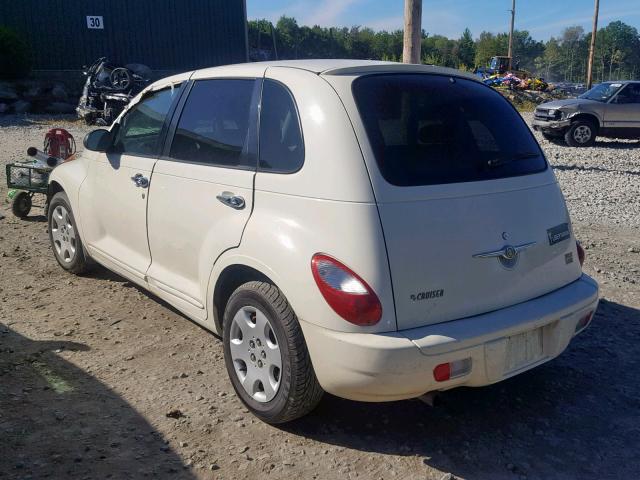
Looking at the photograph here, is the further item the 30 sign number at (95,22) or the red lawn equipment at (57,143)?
the 30 sign number at (95,22)

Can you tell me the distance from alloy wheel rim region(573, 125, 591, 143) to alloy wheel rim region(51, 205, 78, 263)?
1383cm

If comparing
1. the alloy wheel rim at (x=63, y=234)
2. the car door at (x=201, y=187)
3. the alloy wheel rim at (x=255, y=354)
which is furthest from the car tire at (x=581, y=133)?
the alloy wheel rim at (x=255, y=354)

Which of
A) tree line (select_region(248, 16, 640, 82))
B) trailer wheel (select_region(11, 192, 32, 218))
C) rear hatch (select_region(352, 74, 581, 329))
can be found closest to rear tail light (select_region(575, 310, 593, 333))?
rear hatch (select_region(352, 74, 581, 329))

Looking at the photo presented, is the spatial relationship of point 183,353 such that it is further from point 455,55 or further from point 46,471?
point 455,55

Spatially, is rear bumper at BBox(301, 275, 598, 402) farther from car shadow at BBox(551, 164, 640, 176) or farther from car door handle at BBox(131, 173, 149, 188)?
car shadow at BBox(551, 164, 640, 176)

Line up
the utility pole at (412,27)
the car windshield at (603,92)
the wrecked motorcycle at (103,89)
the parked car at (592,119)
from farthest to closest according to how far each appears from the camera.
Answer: the wrecked motorcycle at (103,89), the car windshield at (603,92), the parked car at (592,119), the utility pole at (412,27)

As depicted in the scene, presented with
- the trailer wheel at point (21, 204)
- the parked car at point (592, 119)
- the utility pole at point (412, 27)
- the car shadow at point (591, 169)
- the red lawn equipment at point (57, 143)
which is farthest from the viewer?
the parked car at point (592, 119)

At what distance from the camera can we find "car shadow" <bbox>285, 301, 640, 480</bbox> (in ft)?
10.0

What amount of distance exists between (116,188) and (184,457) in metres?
2.20

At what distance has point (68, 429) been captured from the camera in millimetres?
3281

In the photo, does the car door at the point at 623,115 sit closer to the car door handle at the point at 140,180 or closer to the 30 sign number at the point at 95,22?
the car door handle at the point at 140,180

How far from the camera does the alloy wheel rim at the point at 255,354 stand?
3193 mm

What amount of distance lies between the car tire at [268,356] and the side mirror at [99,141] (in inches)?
79.8

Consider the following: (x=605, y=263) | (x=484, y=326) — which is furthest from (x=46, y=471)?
(x=605, y=263)
